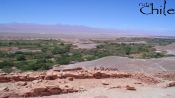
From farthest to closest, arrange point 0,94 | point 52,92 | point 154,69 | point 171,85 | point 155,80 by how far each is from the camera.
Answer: point 154,69, point 155,80, point 171,85, point 52,92, point 0,94

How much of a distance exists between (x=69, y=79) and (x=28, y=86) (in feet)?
8.34

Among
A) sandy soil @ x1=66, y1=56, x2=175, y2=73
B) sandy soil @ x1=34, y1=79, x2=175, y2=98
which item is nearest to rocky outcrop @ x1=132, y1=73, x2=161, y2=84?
sandy soil @ x1=34, y1=79, x2=175, y2=98

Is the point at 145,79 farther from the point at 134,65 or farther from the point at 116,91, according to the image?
the point at 134,65

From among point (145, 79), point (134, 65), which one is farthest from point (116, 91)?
point (134, 65)

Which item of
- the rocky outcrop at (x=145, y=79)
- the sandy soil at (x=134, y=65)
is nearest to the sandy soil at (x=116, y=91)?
the rocky outcrop at (x=145, y=79)

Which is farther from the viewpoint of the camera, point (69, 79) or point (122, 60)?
point (122, 60)

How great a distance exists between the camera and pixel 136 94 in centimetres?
1518

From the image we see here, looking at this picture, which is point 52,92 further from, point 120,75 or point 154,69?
point 154,69

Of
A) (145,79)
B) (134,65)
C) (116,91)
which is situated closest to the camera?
(116,91)

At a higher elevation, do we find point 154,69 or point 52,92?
point 52,92

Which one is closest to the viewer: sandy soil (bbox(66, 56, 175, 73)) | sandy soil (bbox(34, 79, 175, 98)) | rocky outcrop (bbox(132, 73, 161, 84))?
sandy soil (bbox(34, 79, 175, 98))

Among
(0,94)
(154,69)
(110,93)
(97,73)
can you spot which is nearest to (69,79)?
(97,73)

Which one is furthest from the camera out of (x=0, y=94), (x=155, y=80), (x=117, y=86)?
(x=155, y=80)

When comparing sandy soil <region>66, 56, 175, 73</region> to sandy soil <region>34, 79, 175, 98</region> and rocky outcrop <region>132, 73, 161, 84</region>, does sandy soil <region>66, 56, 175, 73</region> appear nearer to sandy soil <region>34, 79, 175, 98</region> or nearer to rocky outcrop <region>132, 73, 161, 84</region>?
rocky outcrop <region>132, 73, 161, 84</region>
